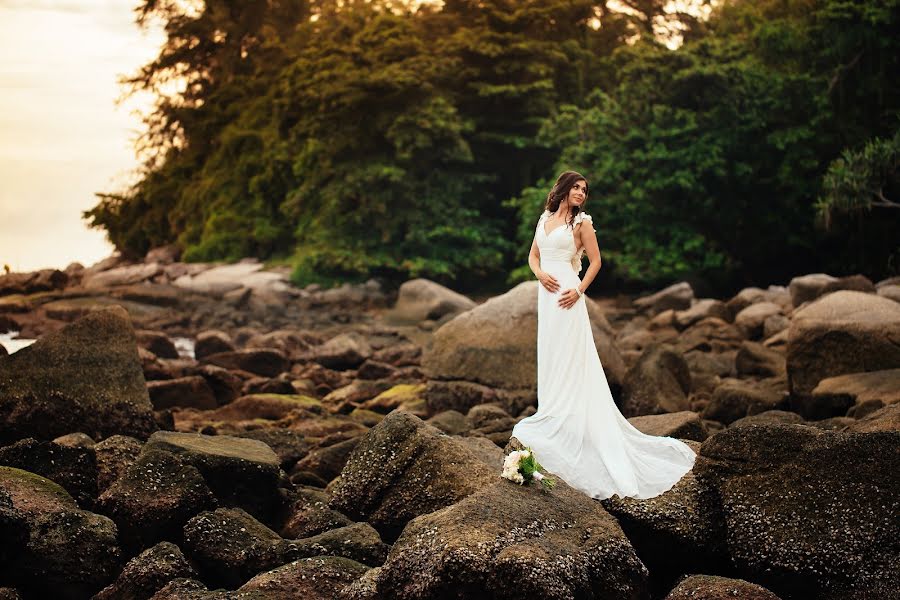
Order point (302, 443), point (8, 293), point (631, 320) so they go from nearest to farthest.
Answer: point (302, 443), point (631, 320), point (8, 293)

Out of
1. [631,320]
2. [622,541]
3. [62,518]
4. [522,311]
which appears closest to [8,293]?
[631,320]

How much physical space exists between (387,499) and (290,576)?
1.49 meters

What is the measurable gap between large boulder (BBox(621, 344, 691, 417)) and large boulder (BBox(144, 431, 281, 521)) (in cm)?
653

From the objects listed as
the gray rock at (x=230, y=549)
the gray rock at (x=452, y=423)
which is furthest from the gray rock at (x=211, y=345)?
the gray rock at (x=230, y=549)

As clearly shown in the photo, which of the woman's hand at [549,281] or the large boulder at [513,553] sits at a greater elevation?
the woman's hand at [549,281]

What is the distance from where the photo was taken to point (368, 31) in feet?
139

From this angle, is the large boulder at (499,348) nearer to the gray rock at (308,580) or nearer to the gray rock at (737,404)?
the gray rock at (737,404)

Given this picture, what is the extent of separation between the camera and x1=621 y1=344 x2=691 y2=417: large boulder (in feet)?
49.5

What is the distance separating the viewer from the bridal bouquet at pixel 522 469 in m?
8.30

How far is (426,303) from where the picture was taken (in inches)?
1315

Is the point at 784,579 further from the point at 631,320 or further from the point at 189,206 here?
the point at 189,206

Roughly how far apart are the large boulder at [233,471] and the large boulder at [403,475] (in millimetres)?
685

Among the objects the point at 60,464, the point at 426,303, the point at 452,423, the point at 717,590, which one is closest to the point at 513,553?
the point at 717,590

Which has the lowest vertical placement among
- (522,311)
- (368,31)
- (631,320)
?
(631,320)
